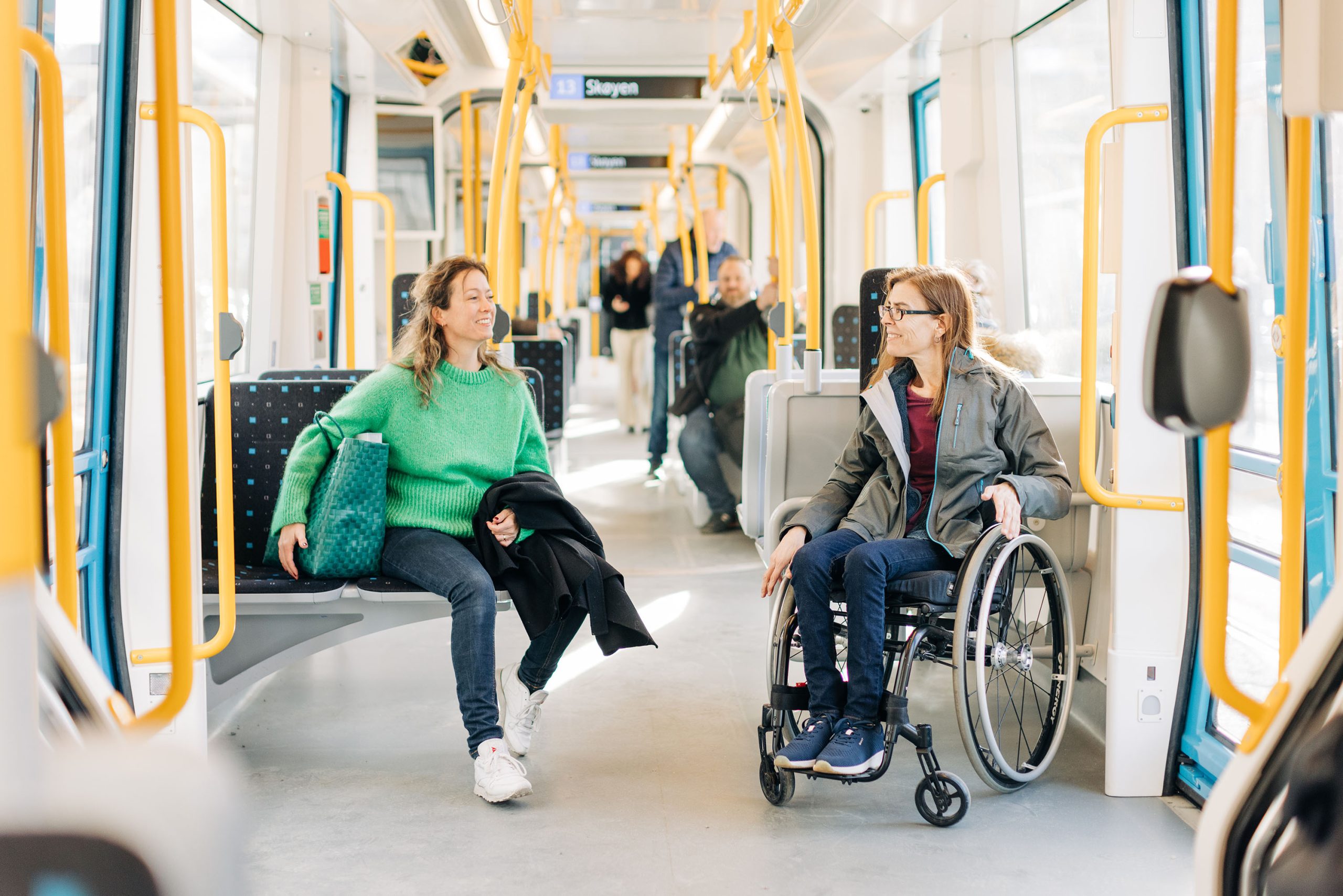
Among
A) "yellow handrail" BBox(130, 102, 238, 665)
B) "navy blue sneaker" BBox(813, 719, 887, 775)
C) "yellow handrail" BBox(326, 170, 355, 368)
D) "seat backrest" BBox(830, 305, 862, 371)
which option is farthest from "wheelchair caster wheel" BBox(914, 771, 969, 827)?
"seat backrest" BBox(830, 305, 862, 371)

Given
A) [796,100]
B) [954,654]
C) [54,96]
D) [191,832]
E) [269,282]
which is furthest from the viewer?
[269,282]

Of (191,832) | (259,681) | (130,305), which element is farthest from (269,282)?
(191,832)

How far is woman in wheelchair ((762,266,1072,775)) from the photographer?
3.03m

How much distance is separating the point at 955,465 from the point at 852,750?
30.0 inches

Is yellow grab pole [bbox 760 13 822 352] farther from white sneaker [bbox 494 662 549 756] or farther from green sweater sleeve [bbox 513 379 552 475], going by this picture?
white sneaker [bbox 494 662 549 756]

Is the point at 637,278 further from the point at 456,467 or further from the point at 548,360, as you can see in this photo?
the point at 456,467

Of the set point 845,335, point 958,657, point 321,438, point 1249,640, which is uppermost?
point 845,335

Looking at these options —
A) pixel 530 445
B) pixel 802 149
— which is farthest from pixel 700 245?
pixel 530 445

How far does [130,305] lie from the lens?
296 centimetres

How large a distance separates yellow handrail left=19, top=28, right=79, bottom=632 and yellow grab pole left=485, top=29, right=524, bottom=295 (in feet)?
8.02

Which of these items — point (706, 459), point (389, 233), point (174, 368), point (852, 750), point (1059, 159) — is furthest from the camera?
point (706, 459)

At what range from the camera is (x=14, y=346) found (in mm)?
924

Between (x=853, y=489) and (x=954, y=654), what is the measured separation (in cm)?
66

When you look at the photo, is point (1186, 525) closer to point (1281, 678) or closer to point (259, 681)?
point (1281, 678)
